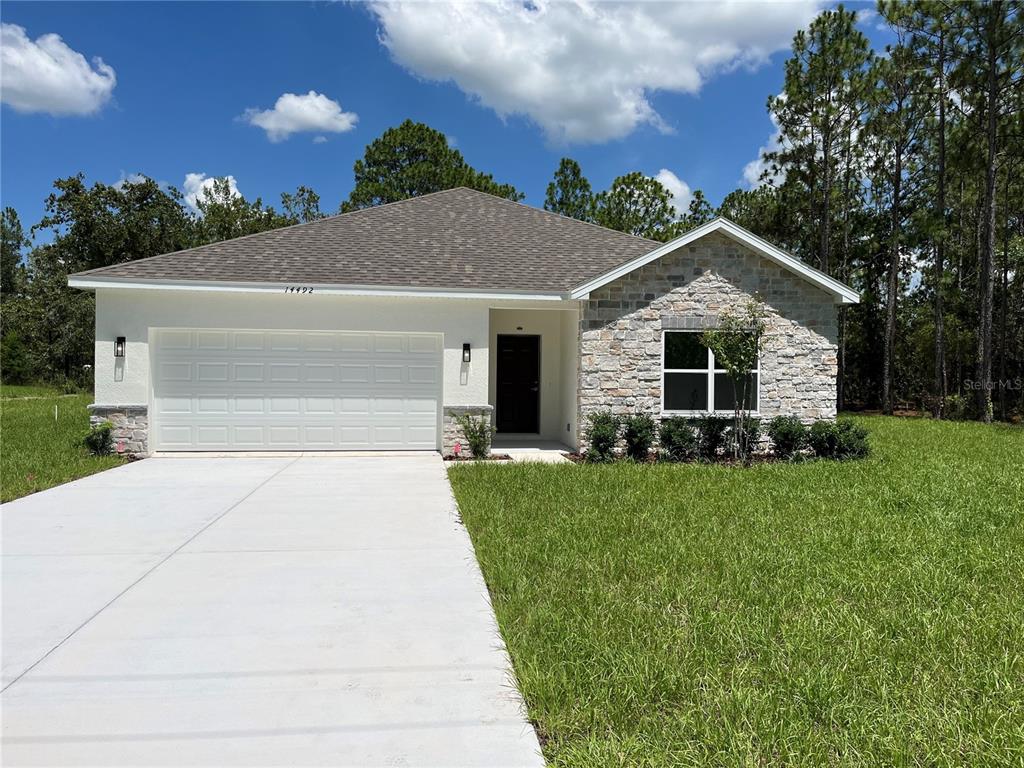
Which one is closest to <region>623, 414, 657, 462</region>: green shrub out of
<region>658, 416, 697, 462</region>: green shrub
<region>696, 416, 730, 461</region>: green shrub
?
<region>658, 416, 697, 462</region>: green shrub

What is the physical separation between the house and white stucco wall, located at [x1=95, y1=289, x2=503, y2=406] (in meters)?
0.03

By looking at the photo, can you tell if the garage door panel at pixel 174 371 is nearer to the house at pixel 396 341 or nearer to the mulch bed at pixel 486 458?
the house at pixel 396 341

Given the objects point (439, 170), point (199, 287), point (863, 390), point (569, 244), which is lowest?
point (863, 390)

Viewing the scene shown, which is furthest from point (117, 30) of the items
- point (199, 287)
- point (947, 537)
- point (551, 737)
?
point (947, 537)

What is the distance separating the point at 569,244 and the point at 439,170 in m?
17.2

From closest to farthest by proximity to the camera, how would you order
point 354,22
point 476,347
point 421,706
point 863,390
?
point 421,706, point 476,347, point 354,22, point 863,390

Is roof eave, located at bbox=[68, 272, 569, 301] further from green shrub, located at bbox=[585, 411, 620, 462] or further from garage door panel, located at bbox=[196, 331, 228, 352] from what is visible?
green shrub, located at bbox=[585, 411, 620, 462]

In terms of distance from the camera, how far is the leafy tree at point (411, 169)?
1162 inches

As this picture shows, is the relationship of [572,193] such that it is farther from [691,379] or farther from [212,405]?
[212,405]

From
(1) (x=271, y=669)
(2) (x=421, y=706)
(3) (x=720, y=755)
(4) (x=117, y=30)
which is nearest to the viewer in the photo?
(3) (x=720, y=755)

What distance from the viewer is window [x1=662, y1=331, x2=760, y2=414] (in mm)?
11914

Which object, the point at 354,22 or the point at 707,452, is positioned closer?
the point at 707,452

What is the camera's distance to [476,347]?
39.5ft

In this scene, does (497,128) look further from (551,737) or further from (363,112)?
(551,737)
